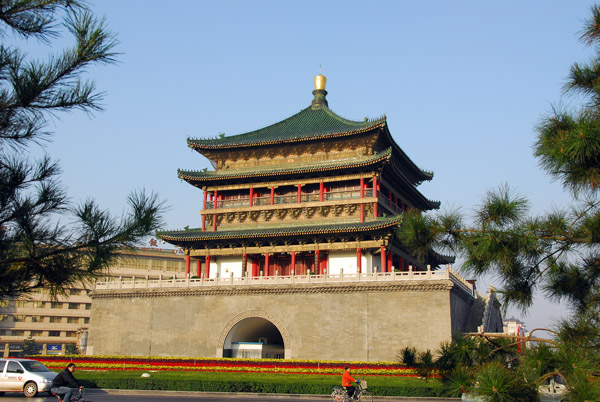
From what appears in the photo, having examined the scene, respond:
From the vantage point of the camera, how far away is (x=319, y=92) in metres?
46.3

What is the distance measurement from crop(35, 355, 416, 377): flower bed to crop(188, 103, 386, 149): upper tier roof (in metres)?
14.9

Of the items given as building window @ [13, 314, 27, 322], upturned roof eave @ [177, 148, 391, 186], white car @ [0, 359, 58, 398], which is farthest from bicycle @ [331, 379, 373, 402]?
building window @ [13, 314, 27, 322]

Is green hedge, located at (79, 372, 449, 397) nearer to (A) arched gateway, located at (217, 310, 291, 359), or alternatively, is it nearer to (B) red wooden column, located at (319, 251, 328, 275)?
(A) arched gateway, located at (217, 310, 291, 359)

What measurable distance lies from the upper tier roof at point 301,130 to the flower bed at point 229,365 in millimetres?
14902

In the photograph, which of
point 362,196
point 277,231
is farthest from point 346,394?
point 362,196

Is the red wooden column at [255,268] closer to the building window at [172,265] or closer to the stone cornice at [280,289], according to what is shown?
the stone cornice at [280,289]

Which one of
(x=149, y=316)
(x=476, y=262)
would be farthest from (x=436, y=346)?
(x=476, y=262)

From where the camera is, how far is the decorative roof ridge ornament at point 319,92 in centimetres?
4597

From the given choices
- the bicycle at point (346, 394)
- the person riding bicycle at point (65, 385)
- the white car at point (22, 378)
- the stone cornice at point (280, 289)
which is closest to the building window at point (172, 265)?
the stone cornice at point (280, 289)

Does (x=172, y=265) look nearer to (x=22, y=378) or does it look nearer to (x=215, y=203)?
(x=215, y=203)

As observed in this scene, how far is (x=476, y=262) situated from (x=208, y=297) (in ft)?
97.9

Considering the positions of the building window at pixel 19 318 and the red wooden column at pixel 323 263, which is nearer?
the red wooden column at pixel 323 263

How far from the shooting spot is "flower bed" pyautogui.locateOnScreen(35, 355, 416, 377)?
29.4 meters

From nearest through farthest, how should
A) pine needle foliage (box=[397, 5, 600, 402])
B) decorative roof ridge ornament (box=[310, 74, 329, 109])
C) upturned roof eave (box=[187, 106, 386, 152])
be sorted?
1. pine needle foliage (box=[397, 5, 600, 402])
2. upturned roof eave (box=[187, 106, 386, 152])
3. decorative roof ridge ornament (box=[310, 74, 329, 109])
